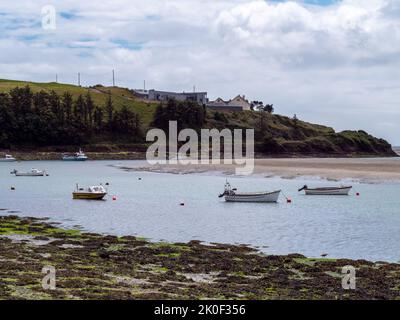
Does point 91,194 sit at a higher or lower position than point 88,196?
higher

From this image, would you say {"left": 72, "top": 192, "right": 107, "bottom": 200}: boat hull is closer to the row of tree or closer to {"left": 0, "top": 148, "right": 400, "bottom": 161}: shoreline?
{"left": 0, "top": 148, "right": 400, "bottom": 161}: shoreline

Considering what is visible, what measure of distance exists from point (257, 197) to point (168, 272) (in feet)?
130

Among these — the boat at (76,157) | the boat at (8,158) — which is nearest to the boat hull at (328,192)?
the boat at (76,157)

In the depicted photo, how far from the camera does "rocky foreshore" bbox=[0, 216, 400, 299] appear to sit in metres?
23.6

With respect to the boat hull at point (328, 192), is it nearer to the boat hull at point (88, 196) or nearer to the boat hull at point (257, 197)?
the boat hull at point (257, 197)

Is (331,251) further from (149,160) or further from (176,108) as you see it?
(176,108)

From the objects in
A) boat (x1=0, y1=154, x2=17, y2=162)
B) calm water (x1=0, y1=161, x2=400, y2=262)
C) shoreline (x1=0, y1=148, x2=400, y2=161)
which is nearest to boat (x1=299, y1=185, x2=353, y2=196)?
calm water (x1=0, y1=161, x2=400, y2=262)

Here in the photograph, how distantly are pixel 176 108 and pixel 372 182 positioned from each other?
114m

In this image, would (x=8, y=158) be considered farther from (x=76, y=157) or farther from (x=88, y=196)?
(x=88, y=196)

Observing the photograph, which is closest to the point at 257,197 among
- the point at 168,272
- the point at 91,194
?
the point at 91,194

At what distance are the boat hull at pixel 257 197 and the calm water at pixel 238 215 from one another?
3.24 feet

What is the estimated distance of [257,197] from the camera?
6756cm
